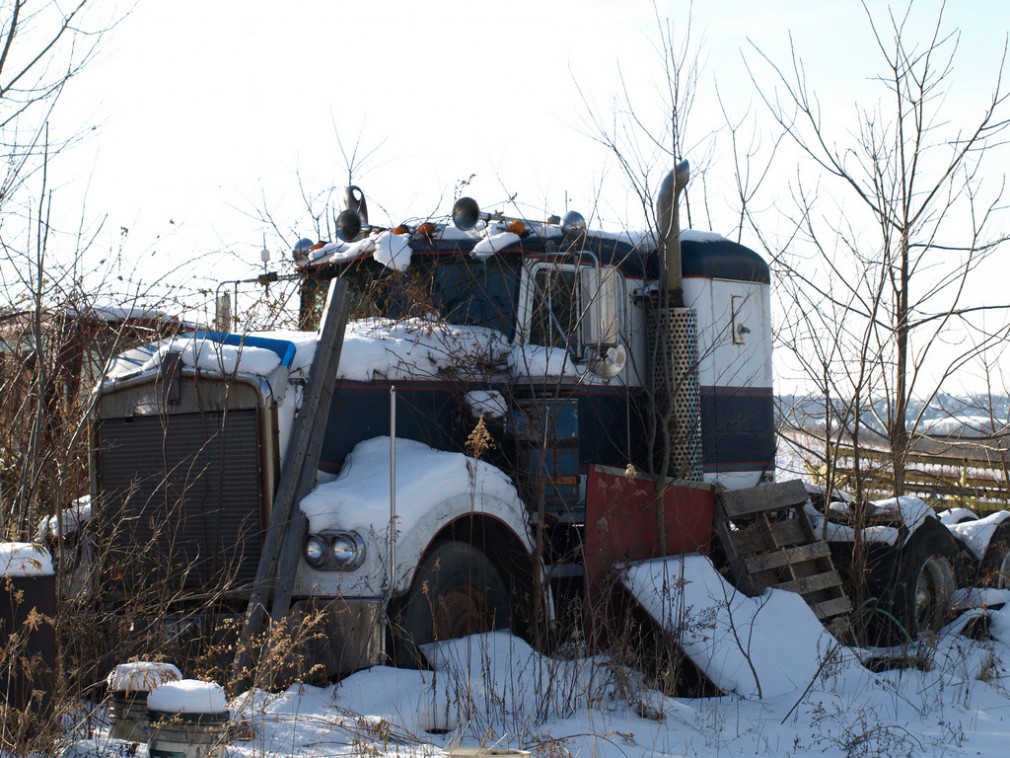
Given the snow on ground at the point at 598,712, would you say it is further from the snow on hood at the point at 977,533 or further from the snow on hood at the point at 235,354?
the snow on hood at the point at 977,533

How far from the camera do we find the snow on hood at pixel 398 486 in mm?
6152

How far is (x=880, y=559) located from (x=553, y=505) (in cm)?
299

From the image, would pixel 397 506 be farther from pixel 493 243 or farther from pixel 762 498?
pixel 762 498

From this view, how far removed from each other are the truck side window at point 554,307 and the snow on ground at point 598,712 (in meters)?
1.81

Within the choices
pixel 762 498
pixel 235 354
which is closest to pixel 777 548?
pixel 762 498

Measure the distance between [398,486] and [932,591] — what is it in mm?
5059

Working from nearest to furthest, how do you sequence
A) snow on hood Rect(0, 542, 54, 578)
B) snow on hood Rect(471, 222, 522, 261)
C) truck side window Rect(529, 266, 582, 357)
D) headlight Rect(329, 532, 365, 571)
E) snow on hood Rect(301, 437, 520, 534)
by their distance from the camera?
snow on hood Rect(0, 542, 54, 578) → headlight Rect(329, 532, 365, 571) → snow on hood Rect(301, 437, 520, 534) → truck side window Rect(529, 266, 582, 357) → snow on hood Rect(471, 222, 522, 261)

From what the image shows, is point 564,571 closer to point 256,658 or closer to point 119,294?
point 256,658

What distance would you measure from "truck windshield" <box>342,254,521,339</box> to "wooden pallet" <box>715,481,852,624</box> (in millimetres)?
2039

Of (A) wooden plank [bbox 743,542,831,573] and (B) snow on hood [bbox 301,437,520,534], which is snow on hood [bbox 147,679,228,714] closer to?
(B) snow on hood [bbox 301,437,520,534]

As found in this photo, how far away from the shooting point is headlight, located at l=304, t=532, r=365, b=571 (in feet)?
19.9

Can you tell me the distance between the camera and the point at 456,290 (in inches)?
310

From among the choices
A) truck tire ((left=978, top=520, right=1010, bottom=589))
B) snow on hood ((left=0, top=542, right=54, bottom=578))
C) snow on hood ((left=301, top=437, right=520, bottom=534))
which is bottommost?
truck tire ((left=978, top=520, right=1010, bottom=589))

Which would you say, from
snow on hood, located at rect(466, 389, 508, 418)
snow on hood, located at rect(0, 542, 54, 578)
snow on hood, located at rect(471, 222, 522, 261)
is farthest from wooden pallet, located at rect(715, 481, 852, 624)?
snow on hood, located at rect(0, 542, 54, 578)
